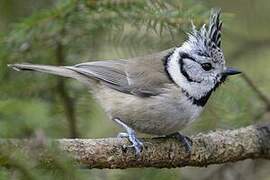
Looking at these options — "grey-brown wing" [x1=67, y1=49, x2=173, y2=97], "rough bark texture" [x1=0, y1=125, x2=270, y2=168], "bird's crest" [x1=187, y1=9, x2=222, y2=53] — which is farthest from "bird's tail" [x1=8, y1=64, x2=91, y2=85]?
"bird's crest" [x1=187, y1=9, x2=222, y2=53]

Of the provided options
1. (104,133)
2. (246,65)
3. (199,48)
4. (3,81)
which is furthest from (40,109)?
(246,65)

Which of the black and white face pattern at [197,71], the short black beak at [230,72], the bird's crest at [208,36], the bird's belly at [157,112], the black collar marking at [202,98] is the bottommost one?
the bird's belly at [157,112]

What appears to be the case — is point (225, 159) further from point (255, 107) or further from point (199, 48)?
point (199, 48)

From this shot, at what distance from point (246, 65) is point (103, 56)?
90cm

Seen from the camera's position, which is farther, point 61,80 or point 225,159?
point 61,80

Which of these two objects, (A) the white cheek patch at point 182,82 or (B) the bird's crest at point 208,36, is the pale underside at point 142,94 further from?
(B) the bird's crest at point 208,36

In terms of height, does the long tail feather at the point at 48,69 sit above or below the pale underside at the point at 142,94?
above

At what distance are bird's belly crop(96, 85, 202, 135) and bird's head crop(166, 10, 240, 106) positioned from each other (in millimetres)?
85

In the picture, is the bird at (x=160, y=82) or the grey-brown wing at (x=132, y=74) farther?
the grey-brown wing at (x=132, y=74)

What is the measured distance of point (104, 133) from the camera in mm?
3018

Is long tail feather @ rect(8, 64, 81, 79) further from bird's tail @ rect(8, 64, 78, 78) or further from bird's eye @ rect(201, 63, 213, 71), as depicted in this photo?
bird's eye @ rect(201, 63, 213, 71)

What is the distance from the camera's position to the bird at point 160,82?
2465 mm

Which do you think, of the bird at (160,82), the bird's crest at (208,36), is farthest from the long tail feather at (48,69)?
the bird's crest at (208,36)

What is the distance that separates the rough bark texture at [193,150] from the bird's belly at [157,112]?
0.42 ft
